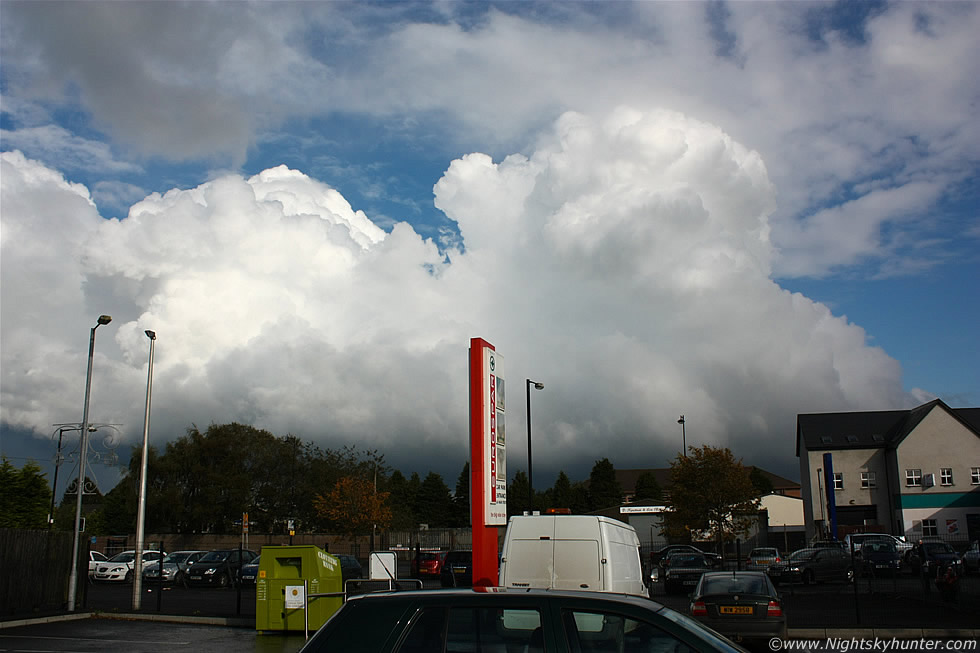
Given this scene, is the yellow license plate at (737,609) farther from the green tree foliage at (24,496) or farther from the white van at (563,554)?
the green tree foliage at (24,496)

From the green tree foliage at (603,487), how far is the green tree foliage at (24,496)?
3137 inches

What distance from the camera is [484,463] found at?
14.8 metres

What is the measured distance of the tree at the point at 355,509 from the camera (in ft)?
177

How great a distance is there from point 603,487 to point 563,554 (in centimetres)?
11236

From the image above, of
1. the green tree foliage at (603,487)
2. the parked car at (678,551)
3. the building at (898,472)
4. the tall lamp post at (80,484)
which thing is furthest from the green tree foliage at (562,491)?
the tall lamp post at (80,484)

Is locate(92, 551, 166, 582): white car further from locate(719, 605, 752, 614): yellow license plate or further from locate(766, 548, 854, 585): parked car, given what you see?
locate(719, 605, 752, 614): yellow license plate

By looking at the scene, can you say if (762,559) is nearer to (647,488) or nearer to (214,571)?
(214,571)

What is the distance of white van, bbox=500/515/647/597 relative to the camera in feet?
40.0

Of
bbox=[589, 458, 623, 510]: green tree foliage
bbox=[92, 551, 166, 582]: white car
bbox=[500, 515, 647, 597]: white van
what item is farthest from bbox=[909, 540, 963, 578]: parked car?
bbox=[589, 458, 623, 510]: green tree foliage

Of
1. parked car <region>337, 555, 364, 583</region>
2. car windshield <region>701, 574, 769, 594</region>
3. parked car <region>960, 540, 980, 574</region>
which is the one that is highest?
car windshield <region>701, 574, 769, 594</region>

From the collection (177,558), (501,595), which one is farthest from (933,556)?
(177,558)

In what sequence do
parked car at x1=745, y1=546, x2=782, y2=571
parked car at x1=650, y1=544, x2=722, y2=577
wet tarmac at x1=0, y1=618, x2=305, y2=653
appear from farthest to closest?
parked car at x1=650, y1=544, x2=722, y2=577 < parked car at x1=745, y1=546, x2=782, y2=571 < wet tarmac at x1=0, y1=618, x2=305, y2=653

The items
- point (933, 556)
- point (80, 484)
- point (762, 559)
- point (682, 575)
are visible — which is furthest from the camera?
point (762, 559)

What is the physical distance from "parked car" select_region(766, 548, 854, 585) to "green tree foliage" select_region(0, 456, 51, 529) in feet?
137
